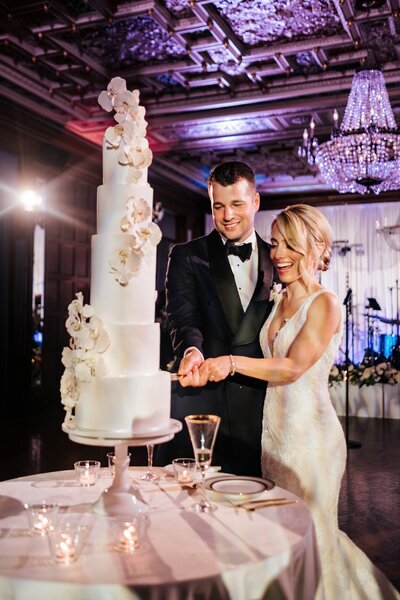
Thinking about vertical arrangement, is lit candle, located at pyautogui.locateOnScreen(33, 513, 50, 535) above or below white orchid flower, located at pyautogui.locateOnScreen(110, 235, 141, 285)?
below

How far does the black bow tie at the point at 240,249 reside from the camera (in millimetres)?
2904

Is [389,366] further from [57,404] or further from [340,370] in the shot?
[57,404]

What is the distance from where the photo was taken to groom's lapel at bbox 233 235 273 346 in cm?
279

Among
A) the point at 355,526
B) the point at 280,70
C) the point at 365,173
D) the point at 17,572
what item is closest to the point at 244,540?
the point at 17,572

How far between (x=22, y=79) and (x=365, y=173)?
4104 mm

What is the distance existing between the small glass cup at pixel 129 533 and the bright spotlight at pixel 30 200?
23.9 feet

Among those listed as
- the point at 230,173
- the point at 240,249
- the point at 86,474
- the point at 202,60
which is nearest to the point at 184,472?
the point at 86,474

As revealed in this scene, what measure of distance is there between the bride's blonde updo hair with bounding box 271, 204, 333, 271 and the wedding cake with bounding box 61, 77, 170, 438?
30.1 inches

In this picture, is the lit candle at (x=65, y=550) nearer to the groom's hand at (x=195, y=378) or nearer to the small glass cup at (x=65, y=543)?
the small glass cup at (x=65, y=543)

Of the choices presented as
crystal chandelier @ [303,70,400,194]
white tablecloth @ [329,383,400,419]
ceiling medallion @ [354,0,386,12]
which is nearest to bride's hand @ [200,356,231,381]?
crystal chandelier @ [303,70,400,194]

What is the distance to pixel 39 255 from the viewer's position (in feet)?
28.7

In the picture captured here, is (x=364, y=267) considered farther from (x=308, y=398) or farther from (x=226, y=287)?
(x=308, y=398)

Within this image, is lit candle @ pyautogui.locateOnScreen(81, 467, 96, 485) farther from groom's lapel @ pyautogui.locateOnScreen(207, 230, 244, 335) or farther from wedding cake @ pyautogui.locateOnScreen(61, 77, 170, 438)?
groom's lapel @ pyautogui.locateOnScreen(207, 230, 244, 335)

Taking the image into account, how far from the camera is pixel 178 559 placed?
1.48m
